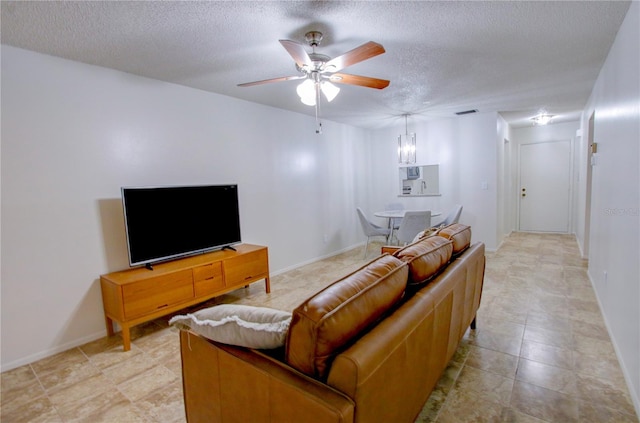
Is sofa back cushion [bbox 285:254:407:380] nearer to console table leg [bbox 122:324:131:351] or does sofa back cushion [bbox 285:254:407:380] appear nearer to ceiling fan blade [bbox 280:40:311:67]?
ceiling fan blade [bbox 280:40:311:67]

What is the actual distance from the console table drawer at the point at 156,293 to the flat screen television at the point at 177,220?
281 millimetres

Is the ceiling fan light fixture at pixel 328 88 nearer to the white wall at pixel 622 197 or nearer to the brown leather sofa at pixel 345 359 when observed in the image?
the brown leather sofa at pixel 345 359

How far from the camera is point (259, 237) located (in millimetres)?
4148

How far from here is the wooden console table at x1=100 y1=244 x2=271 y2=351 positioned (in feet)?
8.27

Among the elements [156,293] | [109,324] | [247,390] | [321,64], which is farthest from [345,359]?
[109,324]

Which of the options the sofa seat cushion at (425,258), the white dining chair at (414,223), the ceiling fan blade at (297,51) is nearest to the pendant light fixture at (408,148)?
the white dining chair at (414,223)

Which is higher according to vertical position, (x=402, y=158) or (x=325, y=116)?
(x=325, y=116)

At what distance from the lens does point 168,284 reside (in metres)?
2.72

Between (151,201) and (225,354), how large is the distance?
2085 millimetres

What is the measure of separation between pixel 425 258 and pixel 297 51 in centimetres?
145

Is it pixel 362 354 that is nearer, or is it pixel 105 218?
pixel 362 354

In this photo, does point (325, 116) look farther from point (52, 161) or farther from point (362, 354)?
point (362, 354)

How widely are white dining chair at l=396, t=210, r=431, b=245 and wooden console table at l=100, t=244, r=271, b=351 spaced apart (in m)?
2.32

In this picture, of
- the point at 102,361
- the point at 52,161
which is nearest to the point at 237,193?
the point at 52,161
